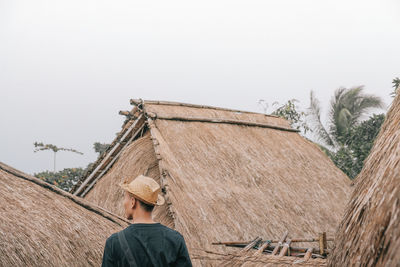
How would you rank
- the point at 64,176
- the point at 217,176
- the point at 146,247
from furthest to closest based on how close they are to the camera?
the point at 64,176 → the point at 217,176 → the point at 146,247

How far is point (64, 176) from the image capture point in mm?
20125

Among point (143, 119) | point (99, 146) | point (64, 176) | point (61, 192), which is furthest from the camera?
point (99, 146)

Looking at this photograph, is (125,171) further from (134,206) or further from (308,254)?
(134,206)

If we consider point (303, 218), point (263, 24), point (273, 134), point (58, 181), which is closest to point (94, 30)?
point (263, 24)

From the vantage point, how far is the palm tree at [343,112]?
19578 mm

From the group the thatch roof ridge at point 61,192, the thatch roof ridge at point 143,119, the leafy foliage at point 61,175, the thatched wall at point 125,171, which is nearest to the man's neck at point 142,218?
the thatch roof ridge at point 61,192

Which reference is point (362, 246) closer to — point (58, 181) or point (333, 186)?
point (333, 186)

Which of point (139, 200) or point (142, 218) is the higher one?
point (139, 200)

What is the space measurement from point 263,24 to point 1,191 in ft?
110

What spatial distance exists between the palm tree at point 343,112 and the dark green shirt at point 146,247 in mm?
17460

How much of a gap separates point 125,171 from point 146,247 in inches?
217

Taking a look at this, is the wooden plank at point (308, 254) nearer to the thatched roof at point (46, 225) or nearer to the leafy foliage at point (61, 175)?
the thatched roof at point (46, 225)

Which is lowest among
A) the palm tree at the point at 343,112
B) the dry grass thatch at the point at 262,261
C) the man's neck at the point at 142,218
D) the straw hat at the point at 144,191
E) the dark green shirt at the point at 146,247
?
the dry grass thatch at the point at 262,261

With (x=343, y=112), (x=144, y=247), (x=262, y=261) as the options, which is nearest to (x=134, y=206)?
(x=144, y=247)
